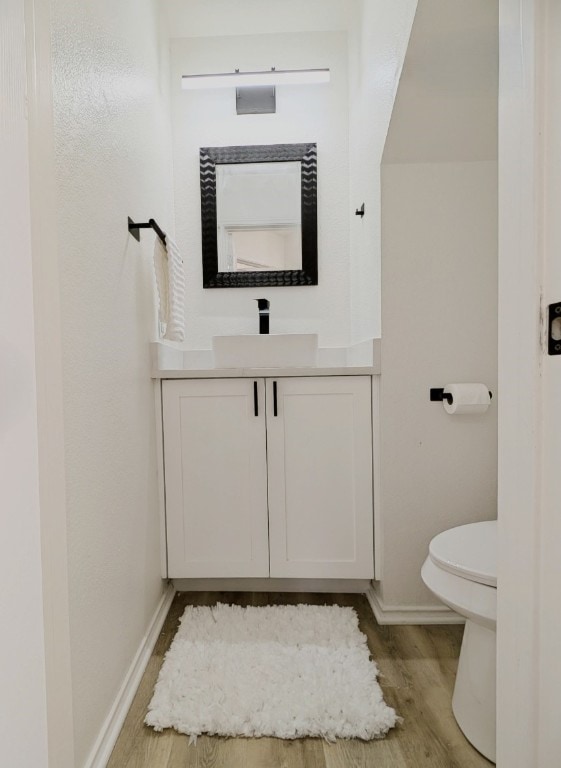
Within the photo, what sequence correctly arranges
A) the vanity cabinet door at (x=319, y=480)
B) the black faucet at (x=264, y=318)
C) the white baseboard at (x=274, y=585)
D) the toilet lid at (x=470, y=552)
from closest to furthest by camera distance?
the toilet lid at (x=470, y=552), the vanity cabinet door at (x=319, y=480), the white baseboard at (x=274, y=585), the black faucet at (x=264, y=318)

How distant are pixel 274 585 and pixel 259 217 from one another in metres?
1.75

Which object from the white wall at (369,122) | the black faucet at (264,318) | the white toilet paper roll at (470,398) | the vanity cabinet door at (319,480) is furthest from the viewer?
the black faucet at (264,318)

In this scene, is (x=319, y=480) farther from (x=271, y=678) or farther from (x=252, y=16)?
(x=252, y=16)

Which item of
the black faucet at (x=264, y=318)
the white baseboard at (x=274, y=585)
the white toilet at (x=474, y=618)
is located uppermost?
the black faucet at (x=264, y=318)

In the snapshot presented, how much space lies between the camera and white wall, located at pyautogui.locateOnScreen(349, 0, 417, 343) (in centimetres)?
149

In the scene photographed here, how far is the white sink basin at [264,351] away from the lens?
192 cm

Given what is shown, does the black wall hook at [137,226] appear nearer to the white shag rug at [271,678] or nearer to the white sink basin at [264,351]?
the white sink basin at [264,351]

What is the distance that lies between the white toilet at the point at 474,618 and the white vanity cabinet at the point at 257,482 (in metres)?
0.62

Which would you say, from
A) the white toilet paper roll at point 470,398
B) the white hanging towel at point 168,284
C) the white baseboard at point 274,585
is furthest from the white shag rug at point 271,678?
the white hanging towel at point 168,284

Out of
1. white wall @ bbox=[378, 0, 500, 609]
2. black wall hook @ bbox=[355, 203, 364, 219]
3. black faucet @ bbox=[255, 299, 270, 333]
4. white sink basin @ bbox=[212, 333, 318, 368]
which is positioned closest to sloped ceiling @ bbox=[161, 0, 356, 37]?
black wall hook @ bbox=[355, 203, 364, 219]

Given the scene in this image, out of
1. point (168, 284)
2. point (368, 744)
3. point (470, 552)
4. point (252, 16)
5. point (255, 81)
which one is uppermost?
point (252, 16)

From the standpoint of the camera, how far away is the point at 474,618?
1131 mm

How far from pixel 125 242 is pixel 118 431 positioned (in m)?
0.61

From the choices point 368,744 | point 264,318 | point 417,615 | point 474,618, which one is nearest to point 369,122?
point 264,318
